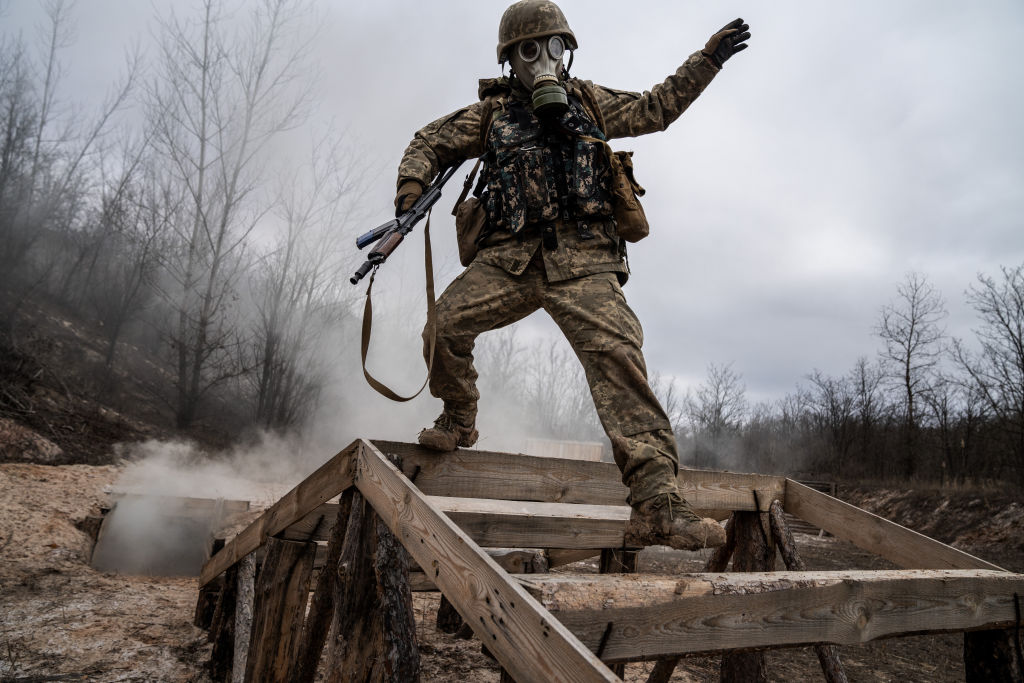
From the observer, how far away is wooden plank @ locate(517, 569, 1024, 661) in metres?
1.40

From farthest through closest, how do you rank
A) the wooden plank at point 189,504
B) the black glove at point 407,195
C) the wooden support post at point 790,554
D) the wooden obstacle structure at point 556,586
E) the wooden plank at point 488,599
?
1. the wooden plank at point 189,504
2. the black glove at point 407,195
3. the wooden support post at point 790,554
4. the wooden obstacle structure at point 556,586
5. the wooden plank at point 488,599

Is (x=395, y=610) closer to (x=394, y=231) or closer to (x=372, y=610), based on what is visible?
(x=372, y=610)

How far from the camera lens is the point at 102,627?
15.2 feet

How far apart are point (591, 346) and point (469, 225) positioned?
83cm

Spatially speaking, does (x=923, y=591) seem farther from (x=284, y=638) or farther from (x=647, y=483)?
(x=284, y=638)

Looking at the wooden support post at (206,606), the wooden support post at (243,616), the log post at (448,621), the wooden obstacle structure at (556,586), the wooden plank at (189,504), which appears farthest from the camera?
the wooden plank at (189,504)

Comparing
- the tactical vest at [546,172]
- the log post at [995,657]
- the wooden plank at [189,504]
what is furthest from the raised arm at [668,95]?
the wooden plank at [189,504]

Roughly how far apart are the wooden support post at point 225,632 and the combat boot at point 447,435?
2.32 meters

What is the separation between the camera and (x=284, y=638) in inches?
124

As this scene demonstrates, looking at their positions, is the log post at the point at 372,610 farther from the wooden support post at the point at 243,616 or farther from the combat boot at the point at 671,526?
the wooden support post at the point at 243,616

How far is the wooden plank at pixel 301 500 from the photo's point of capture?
2471mm

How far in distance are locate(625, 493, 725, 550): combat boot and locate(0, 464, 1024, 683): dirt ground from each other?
2577mm

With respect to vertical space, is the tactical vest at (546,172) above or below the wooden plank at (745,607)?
above

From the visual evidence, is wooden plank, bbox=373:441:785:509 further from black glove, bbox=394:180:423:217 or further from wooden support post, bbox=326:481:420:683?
black glove, bbox=394:180:423:217
